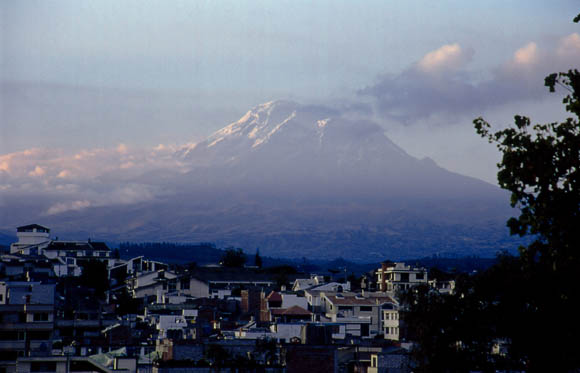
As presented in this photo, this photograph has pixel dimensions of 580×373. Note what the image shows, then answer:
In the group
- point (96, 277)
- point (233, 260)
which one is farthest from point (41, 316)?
point (233, 260)

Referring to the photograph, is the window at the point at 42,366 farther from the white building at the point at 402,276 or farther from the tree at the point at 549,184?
the white building at the point at 402,276

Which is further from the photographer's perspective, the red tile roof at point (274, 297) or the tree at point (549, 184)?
the red tile roof at point (274, 297)

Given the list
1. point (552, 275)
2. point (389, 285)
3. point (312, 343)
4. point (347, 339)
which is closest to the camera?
point (552, 275)

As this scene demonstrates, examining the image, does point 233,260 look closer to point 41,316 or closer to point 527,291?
point 41,316

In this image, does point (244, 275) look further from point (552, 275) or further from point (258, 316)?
point (552, 275)

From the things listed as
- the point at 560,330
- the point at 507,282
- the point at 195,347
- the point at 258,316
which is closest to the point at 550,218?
the point at 560,330

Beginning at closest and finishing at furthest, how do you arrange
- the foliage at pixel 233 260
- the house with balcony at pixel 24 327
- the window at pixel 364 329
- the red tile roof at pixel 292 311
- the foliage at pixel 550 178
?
the foliage at pixel 550 178 → the house with balcony at pixel 24 327 → the window at pixel 364 329 → the red tile roof at pixel 292 311 → the foliage at pixel 233 260

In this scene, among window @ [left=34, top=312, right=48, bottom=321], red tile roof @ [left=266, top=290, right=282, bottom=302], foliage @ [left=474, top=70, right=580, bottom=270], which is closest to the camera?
foliage @ [left=474, top=70, right=580, bottom=270]

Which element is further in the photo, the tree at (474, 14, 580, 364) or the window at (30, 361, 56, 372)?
the window at (30, 361, 56, 372)

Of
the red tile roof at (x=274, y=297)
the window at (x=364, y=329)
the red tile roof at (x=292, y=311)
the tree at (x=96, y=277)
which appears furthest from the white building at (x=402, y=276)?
the tree at (x=96, y=277)

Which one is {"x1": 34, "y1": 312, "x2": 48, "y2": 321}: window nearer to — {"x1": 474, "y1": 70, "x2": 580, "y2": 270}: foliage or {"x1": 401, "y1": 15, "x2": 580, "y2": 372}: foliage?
{"x1": 401, "y1": 15, "x2": 580, "y2": 372}: foliage

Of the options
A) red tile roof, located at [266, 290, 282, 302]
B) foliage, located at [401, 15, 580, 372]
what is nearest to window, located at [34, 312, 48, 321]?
foliage, located at [401, 15, 580, 372]
